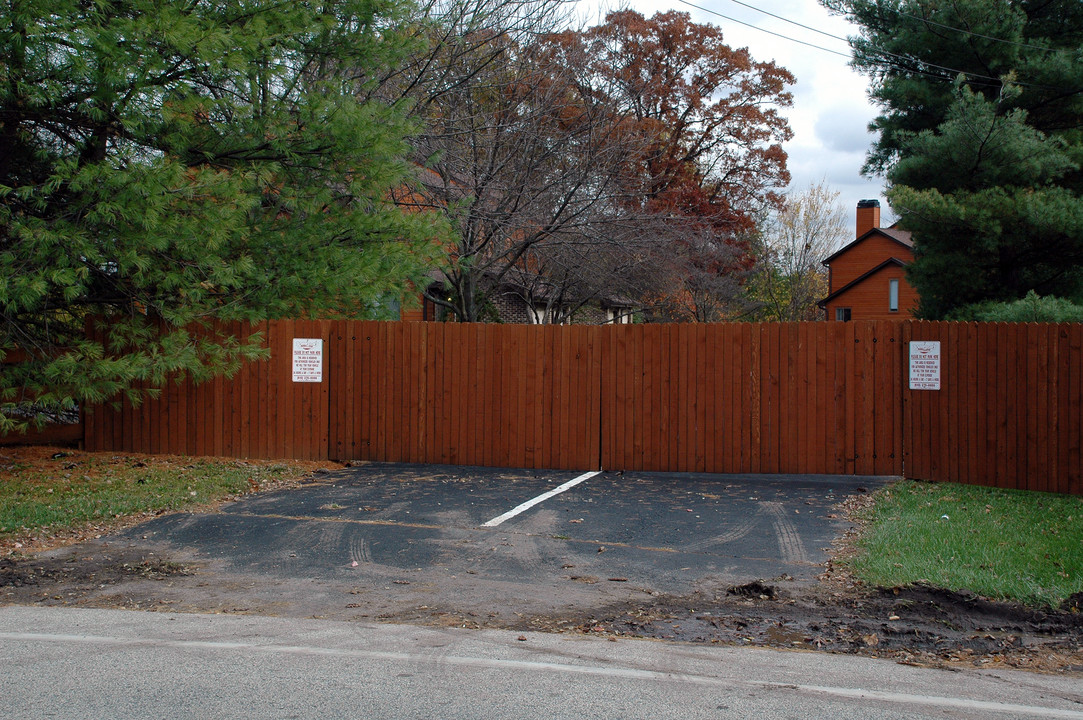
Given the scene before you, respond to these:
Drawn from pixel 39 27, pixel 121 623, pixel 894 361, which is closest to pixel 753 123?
pixel 894 361

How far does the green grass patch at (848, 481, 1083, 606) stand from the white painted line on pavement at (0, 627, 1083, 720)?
2.14 m

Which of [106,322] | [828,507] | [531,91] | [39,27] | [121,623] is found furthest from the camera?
[531,91]

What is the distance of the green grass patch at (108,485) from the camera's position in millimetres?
8953

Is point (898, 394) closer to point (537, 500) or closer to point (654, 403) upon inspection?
point (654, 403)

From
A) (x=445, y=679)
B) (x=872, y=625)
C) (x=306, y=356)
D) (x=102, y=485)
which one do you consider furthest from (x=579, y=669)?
(x=306, y=356)

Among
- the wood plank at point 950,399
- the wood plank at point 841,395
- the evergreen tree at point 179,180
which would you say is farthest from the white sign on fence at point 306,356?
the wood plank at point 950,399

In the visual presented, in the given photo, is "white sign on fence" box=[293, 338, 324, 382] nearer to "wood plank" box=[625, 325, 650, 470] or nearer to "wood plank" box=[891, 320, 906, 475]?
"wood plank" box=[625, 325, 650, 470]

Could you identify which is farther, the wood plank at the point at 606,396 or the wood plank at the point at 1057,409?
the wood plank at the point at 606,396

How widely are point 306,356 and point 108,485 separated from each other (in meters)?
3.52

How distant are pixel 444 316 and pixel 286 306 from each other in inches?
612

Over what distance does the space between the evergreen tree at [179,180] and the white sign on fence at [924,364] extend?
22.9 feet

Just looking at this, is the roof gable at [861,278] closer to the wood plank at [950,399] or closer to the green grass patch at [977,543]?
the wood plank at [950,399]

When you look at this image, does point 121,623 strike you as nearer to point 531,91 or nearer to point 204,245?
point 204,245

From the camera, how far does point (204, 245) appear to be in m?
10.4
